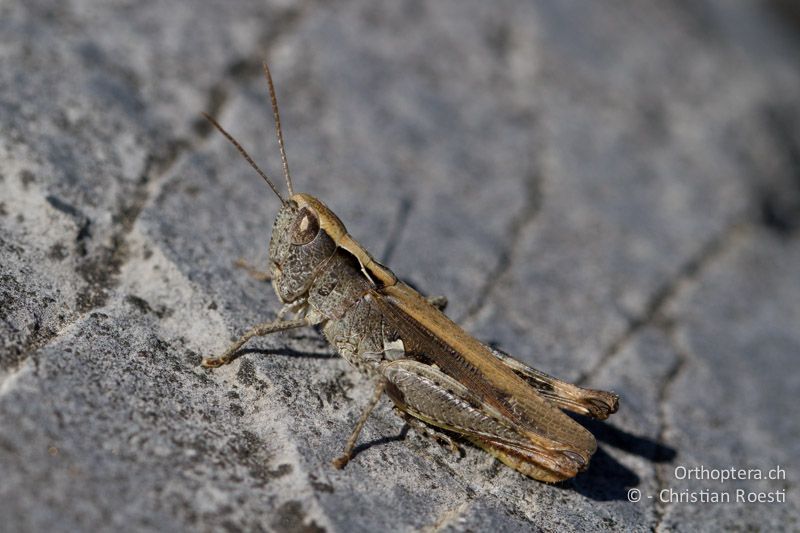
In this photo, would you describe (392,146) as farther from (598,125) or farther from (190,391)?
(190,391)

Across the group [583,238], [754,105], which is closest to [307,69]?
[583,238]

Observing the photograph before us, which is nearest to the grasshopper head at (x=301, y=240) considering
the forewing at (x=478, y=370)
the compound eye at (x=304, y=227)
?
the compound eye at (x=304, y=227)

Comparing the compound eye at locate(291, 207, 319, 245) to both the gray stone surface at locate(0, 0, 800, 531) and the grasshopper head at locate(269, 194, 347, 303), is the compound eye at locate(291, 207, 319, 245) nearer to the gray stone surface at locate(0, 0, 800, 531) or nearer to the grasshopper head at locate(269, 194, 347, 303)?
the grasshopper head at locate(269, 194, 347, 303)

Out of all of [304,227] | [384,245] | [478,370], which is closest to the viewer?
[478,370]

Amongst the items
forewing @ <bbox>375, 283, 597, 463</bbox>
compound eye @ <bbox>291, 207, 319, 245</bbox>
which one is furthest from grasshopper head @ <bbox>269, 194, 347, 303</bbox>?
forewing @ <bbox>375, 283, 597, 463</bbox>

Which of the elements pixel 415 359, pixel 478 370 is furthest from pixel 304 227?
pixel 478 370

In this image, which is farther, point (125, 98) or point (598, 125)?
point (598, 125)

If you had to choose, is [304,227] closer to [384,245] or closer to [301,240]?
[301,240]
